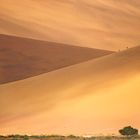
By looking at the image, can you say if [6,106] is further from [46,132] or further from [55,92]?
[46,132]

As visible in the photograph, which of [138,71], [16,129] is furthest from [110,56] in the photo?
[16,129]

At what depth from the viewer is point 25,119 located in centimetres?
3912

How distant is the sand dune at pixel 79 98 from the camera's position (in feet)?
118

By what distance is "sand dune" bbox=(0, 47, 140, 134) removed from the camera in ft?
118

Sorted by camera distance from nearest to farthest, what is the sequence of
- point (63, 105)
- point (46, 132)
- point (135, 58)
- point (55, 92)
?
1. point (46, 132)
2. point (63, 105)
3. point (55, 92)
4. point (135, 58)

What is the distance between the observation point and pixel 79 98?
43.6m

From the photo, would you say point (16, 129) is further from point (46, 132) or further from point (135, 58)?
point (135, 58)

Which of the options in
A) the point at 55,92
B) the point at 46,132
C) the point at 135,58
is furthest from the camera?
the point at 135,58

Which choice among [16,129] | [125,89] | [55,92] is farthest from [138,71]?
[16,129]

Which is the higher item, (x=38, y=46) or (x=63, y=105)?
(x=38, y=46)

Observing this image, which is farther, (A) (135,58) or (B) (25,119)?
(A) (135,58)

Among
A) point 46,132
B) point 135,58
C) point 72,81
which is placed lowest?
point 46,132

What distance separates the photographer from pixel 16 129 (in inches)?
1390

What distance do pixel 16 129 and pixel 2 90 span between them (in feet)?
45.4
